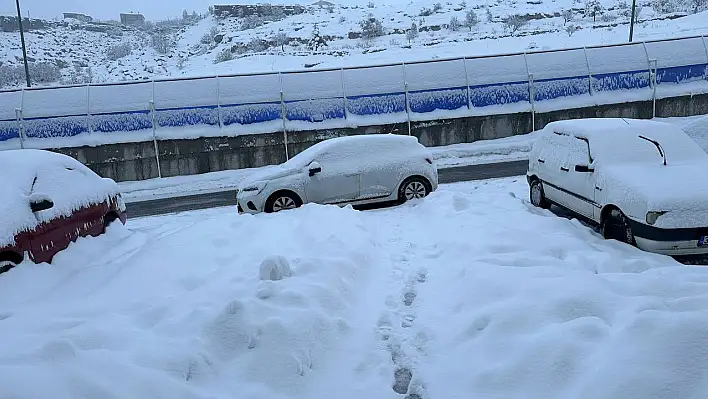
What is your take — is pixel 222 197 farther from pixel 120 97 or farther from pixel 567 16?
pixel 567 16

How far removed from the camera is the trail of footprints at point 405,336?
4.22 m

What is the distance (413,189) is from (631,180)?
4.64 m

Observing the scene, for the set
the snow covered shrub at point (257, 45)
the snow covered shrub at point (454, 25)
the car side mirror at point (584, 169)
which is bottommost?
the car side mirror at point (584, 169)

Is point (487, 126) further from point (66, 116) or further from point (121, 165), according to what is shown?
point (66, 116)

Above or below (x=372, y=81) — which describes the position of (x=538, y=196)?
below

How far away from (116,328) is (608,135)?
733 centimetres

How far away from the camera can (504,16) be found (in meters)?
54.3

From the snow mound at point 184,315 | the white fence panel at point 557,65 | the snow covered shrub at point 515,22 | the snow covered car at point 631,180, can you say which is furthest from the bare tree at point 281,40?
the snow mound at point 184,315

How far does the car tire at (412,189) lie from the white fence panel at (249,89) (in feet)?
29.7

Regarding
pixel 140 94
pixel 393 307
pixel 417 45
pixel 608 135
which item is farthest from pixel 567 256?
pixel 417 45

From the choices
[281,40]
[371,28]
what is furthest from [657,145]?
[371,28]

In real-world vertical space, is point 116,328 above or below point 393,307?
above

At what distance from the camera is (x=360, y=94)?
19422mm

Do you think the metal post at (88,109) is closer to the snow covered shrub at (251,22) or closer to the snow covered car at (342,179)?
the snow covered car at (342,179)
